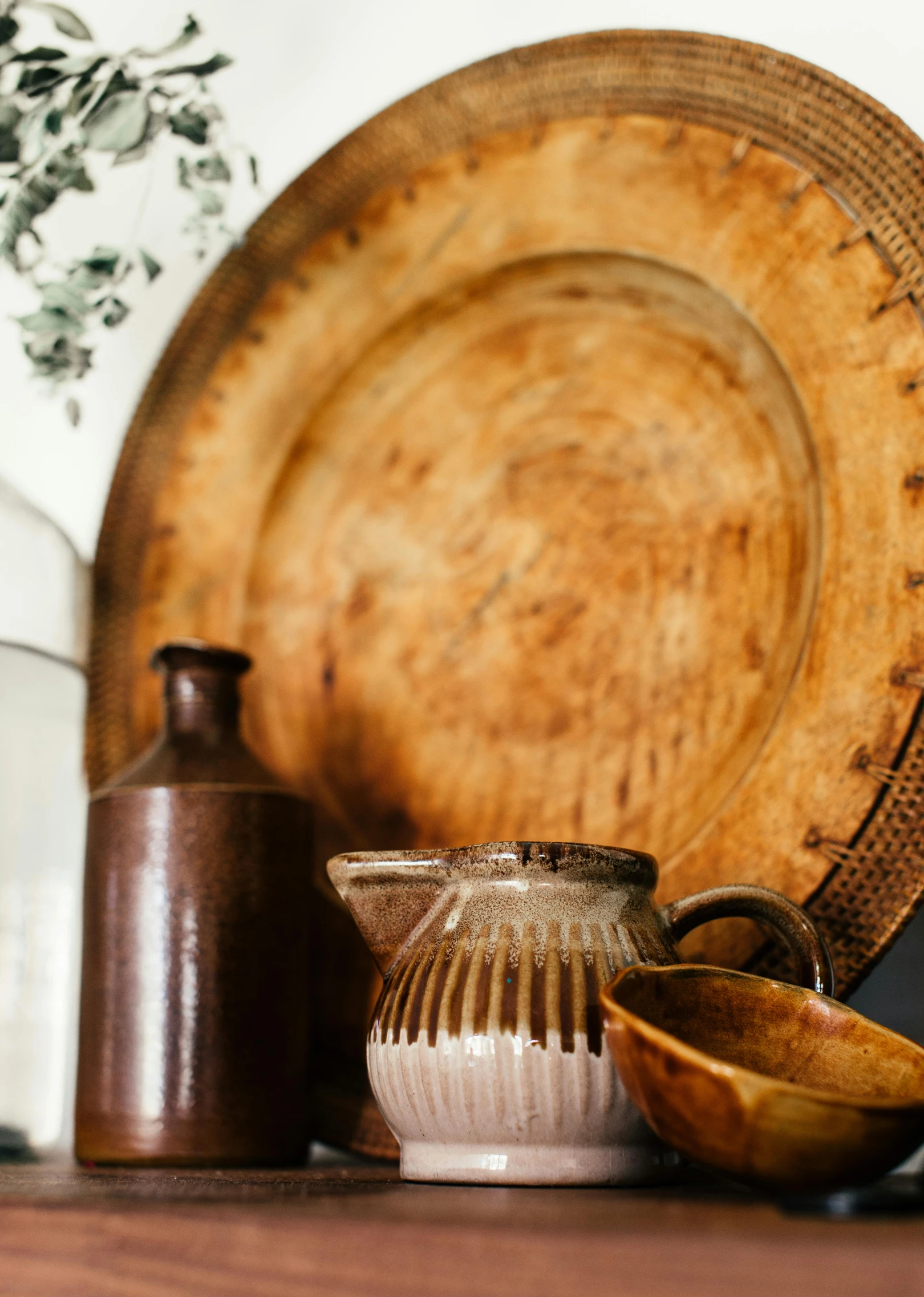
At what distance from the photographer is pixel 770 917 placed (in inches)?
25.6

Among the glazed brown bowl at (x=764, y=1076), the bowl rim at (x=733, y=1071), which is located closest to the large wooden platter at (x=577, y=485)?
the glazed brown bowl at (x=764, y=1076)

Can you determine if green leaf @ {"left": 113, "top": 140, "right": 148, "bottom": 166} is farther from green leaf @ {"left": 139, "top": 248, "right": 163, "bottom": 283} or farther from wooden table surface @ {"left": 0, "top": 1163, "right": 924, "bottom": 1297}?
wooden table surface @ {"left": 0, "top": 1163, "right": 924, "bottom": 1297}

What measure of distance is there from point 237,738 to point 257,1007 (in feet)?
0.68

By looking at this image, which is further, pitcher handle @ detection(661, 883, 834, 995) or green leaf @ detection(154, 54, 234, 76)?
green leaf @ detection(154, 54, 234, 76)

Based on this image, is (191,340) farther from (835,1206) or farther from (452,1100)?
(835,1206)

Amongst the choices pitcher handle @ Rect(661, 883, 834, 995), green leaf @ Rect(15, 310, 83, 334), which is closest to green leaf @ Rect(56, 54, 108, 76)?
green leaf @ Rect(15, 310, 83, 334)

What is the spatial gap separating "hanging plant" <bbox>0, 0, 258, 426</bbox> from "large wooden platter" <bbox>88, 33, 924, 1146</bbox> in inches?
3.4

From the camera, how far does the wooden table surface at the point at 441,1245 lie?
376 mm

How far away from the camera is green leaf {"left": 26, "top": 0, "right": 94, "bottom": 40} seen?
1000 millimetres

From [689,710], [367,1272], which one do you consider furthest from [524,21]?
[367,1272]

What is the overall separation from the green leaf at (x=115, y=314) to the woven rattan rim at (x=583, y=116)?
0.05m

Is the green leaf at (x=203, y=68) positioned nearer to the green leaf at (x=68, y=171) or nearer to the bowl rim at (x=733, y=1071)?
the green leaf at (x=68, y=171)

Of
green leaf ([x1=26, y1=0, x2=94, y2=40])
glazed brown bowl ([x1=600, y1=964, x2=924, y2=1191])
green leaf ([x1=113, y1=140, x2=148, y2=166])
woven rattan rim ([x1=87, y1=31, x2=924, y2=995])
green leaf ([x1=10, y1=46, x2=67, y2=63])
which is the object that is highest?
green leaf ([x1=26, y1=0, x2=94, y2=40])

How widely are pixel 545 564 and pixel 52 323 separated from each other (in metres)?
0.52
